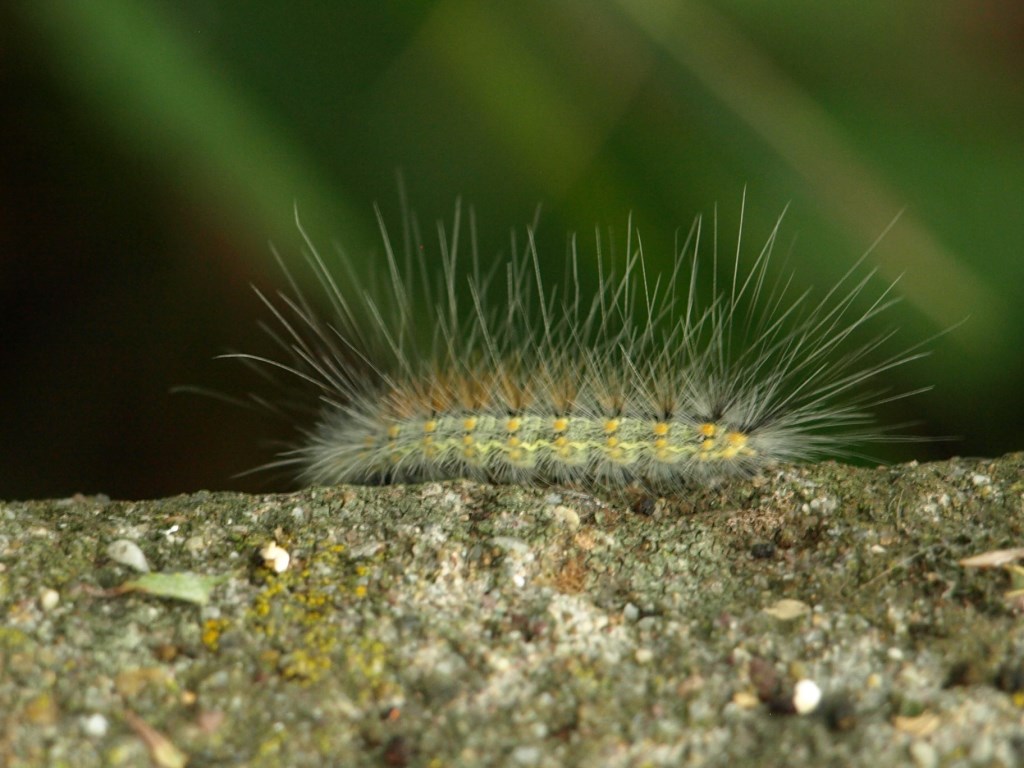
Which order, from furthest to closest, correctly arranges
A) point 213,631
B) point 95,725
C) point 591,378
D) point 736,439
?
point 591,378
point 736,439
point 213,631
point 95,725

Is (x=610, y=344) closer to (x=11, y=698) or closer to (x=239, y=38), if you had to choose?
(x=239, y=38)

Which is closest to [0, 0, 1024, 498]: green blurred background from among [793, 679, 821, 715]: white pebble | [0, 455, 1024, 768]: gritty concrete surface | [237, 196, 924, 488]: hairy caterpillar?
[237, 196, 924, 488]: hairy caterpillar

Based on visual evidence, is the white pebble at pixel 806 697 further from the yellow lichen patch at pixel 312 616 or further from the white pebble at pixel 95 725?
the white pebble at pixel 95 725

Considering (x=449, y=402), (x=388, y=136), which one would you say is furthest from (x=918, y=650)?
(x=388, y=136)

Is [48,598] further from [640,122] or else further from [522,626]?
[640,122]

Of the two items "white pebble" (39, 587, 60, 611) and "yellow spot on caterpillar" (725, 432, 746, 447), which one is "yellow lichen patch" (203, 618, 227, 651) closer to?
"white pebble" (39, 587, 60, 611)

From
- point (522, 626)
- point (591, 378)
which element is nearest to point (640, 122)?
point (591, 378)
